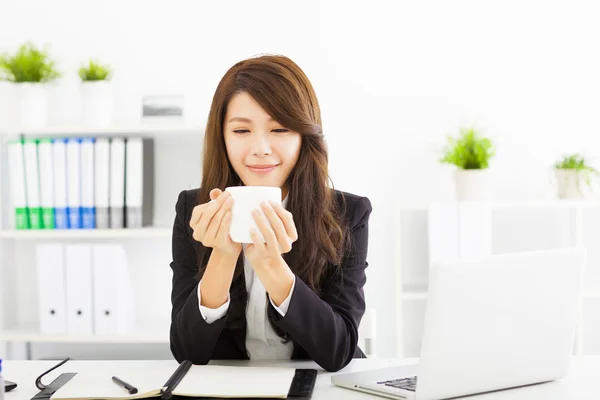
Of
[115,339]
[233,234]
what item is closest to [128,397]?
[233,234]

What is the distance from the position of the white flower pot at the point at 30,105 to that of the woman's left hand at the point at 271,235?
5.84 feet

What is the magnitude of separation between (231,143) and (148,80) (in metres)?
1.59

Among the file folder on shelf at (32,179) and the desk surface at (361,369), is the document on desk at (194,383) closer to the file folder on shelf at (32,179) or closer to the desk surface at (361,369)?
the desk surface at (361,369)

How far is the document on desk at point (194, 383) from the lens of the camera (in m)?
1.20

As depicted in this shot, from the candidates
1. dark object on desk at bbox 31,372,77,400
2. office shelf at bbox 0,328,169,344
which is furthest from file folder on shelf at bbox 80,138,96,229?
dark object on desk at bbox 31,372,77,400

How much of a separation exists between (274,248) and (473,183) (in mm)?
1661

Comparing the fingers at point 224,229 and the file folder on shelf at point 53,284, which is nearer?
the fingers at point 224,229

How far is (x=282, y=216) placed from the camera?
1.28 m

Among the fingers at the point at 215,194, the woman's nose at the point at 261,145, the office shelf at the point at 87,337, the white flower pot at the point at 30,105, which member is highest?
the white flower pot at the point at 30,105

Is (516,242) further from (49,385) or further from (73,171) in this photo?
(49,385)

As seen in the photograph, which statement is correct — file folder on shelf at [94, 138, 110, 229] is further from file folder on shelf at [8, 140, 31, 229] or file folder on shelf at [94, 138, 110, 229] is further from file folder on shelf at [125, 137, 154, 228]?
file folder on shelf at [8, 140, 31, 229]

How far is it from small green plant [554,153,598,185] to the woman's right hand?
1.88 m

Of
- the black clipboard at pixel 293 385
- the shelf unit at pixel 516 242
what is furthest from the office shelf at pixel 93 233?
the black clipboard at pixel 293 385

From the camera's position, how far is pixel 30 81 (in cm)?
289
